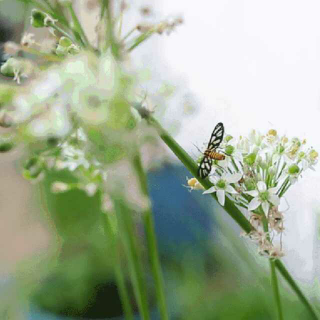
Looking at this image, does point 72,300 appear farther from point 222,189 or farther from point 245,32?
point 222,189

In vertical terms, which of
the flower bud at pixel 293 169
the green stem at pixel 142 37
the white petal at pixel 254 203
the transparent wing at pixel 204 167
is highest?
the green stem at pixel 142 37

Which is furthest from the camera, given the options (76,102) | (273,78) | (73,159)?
(273,78)

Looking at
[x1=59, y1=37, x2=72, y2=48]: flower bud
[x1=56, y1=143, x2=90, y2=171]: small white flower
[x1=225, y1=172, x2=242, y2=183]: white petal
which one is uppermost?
[x1=59, y1=37, x2=72, y2=48]: flower bud

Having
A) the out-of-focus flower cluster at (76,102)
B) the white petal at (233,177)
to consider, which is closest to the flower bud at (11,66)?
the out-of-focus flower cluster at (76,102)

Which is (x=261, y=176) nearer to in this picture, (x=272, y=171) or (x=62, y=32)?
(x=272, y=171)

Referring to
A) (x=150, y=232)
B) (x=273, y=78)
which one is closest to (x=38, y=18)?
(x=150, y=232)

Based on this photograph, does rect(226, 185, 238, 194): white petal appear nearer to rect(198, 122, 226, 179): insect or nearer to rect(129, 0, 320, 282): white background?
rect(198, 122, 226, 179): insect

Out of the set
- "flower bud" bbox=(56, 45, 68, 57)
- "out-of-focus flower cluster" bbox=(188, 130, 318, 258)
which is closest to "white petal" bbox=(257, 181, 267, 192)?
"out-of-focus flower cluster" bbox=(188, 130, 318, 258)

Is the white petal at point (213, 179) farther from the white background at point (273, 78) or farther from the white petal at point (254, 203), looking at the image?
the white background at point (273, 78)
